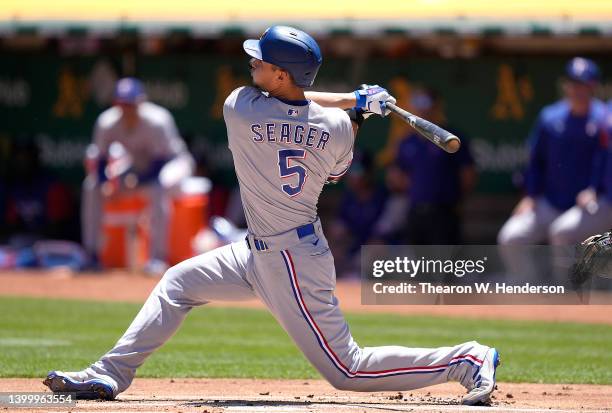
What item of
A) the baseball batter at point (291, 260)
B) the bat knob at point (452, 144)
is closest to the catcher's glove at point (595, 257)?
the baseball batter at point (291, 260)

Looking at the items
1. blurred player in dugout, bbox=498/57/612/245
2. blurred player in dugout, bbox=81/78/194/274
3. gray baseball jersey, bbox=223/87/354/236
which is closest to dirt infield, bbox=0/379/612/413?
gray baseball jersey, bbox=223/87/354/236

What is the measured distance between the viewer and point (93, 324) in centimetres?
905

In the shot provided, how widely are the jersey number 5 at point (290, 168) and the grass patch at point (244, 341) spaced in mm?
1841

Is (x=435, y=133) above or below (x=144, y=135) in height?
below

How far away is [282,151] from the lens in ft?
17.3

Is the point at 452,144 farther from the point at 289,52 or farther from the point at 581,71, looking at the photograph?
the point at 581,71

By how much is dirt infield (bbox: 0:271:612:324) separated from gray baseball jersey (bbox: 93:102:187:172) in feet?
4.05

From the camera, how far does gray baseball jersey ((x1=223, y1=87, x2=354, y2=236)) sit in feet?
17.2

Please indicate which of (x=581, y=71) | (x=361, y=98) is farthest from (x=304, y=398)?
(x=581, y=71)

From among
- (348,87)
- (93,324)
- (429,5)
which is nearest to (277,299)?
(93,324)

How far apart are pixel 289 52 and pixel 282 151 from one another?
42 cm

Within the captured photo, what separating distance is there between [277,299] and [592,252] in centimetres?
157

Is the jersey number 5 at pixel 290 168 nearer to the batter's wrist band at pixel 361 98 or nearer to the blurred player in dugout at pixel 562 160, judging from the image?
the batter's wrist band at pixel 361 98

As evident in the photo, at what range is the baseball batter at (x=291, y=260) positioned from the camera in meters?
5.25
